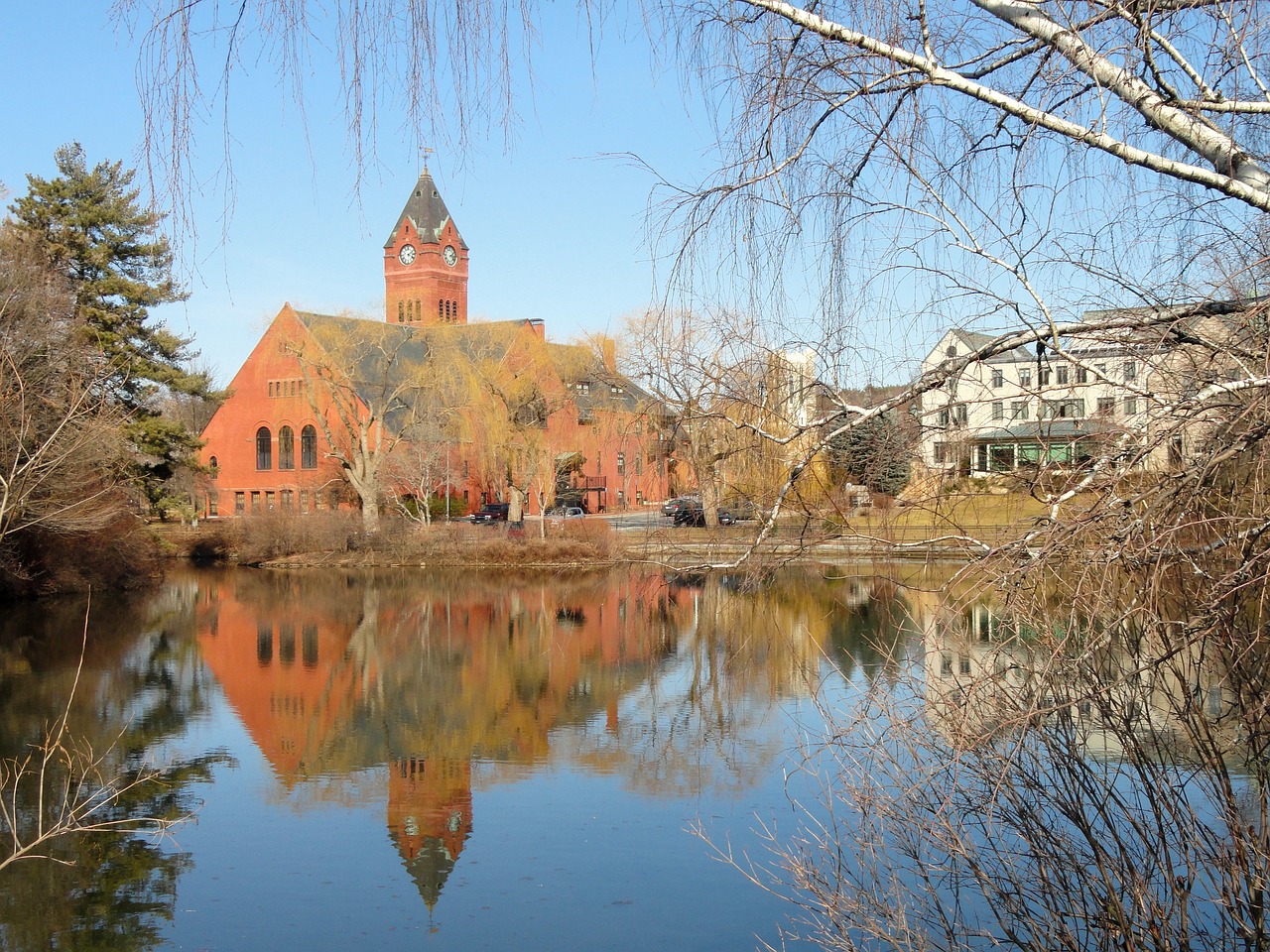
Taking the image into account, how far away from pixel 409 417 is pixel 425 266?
33948 millimetres

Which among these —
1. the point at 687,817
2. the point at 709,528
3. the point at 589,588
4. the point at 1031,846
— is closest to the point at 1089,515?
the point at 709,528

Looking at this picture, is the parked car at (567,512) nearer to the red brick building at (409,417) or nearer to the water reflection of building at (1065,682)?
the red brick building at (409,417)

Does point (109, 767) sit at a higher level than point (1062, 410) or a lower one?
lower

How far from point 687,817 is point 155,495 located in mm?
27613

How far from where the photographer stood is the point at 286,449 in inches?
2117

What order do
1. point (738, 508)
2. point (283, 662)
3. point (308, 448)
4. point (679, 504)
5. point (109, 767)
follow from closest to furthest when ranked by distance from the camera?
point (738, 508), point (679, 504), point (109, 767), point (283, 662), point (308, 448)

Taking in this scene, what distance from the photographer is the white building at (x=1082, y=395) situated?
3291mm

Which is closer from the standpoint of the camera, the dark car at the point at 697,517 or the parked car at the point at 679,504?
the dark car at the point at 697,517

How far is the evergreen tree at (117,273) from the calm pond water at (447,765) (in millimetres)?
11815

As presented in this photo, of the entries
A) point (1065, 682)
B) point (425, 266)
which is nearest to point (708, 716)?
point (1065, 682)

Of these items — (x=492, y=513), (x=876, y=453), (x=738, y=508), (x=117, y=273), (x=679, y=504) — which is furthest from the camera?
(x=492, y=513)

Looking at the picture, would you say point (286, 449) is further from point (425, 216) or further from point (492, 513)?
point (425, 216)

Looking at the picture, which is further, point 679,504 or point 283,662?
point 283,662

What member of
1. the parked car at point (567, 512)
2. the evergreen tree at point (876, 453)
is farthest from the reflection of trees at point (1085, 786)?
the parked car at point (567, 512)
